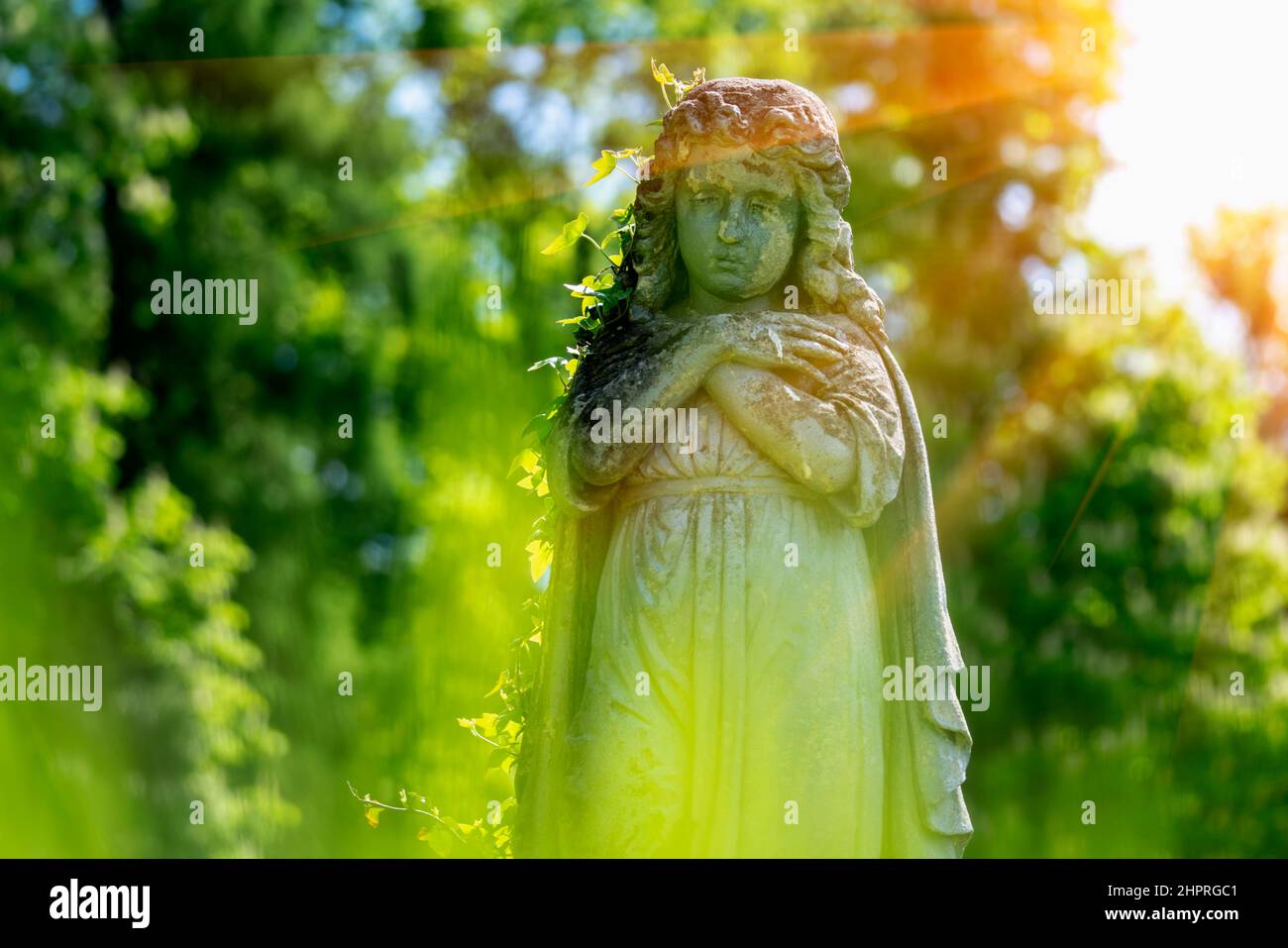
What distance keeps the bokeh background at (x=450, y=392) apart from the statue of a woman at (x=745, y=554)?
38.6 feet

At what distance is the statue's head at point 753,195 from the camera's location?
6684 mm

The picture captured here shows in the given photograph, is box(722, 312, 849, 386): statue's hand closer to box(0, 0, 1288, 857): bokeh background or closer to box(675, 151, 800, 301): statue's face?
box(675, 151, 800, 301): statue's face

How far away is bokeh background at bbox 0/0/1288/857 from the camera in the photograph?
66.1 feet

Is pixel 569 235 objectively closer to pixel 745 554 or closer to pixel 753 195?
pixel 753 195

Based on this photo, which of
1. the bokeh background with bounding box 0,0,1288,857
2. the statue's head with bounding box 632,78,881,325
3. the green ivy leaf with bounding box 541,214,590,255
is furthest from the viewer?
the bokeh background with bounding box 0,0,1288,857

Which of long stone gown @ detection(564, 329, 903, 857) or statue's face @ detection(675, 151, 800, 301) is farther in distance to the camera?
statue's face @ detection(675, 151, 800, 301)

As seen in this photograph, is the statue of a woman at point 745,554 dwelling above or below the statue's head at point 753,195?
below

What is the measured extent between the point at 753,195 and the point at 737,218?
4.1 inches

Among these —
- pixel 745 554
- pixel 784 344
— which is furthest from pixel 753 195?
pixel 745 554

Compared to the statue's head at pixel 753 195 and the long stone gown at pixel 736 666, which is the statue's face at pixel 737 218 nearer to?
the statue's head at pixel 753 195

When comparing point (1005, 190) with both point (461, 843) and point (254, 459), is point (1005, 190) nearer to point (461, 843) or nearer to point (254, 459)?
point (254, 459)

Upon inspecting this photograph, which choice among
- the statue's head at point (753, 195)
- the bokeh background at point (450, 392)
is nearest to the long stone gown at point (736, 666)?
the statue's head at point (753, 195)

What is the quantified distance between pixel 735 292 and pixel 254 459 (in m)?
18.5

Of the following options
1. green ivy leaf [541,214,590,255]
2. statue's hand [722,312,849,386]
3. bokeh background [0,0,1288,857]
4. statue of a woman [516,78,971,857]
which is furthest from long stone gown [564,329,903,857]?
bokeh background [0,0,1288,857]
